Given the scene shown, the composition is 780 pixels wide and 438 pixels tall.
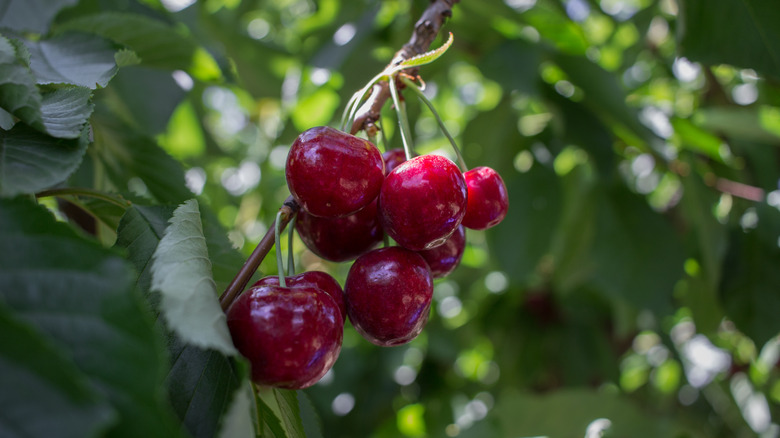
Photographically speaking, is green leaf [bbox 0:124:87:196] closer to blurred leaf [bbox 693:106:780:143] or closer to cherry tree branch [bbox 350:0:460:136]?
cherry tree branch [bbox 350:0:460:136]

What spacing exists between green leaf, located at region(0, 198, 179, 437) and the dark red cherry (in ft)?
1.54

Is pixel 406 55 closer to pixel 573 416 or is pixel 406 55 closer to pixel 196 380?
pixel 196 380

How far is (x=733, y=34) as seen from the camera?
1095 millimetres

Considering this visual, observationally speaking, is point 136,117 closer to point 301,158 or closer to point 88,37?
point 88,37

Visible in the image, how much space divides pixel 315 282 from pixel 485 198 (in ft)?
0.84

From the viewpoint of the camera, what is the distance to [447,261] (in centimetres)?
80

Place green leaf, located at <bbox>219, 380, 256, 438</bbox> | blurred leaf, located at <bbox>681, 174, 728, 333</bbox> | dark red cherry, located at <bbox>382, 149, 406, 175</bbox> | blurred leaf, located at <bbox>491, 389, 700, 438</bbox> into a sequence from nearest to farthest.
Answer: green leaf, located at <bbox>219, 380, 256, 438</bbox>, dark red cherry, located at <bbox>382, 149, 406, 175</bbox>, blurred leaf, located at <bbox>681, 174, 728, 333</bbox>, blurred leaf, located at <bbox>491, 389, 700, 438</bbox>

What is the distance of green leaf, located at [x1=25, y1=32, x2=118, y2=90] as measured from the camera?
0.81m

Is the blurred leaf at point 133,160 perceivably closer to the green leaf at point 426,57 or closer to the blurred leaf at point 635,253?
the green leaf at point 426,57

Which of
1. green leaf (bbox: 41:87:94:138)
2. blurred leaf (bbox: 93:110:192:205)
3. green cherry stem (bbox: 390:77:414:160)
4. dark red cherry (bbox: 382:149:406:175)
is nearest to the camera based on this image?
green leaf (bbox: 41:87:94:138)

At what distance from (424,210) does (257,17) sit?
2.45 meters

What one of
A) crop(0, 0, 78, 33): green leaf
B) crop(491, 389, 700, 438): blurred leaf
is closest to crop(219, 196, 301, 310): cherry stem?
crop(0, 0, 78, 33): green leaf

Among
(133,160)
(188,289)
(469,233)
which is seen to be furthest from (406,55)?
(469,233)

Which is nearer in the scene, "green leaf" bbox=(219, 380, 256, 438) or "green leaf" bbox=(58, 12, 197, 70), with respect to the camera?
"green leaf" bbox=(219, 380, 256, 438)
